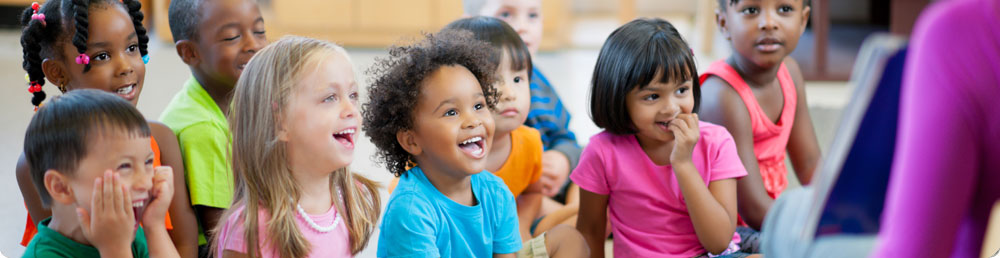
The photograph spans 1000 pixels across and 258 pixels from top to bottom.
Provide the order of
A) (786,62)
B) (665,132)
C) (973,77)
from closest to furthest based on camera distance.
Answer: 1. (973,77)
2. (665,132)
3. (786,62)

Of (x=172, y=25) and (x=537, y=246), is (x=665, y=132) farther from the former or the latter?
(x=172, y=25)

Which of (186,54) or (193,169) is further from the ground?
(186,54)

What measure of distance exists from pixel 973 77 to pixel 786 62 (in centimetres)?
140

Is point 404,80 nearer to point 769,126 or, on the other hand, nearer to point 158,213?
point 158,213

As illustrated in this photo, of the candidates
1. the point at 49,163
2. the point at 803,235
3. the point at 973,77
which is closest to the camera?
the point at 973,77

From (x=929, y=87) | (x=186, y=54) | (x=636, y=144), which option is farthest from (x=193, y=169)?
(x=929, y=87)

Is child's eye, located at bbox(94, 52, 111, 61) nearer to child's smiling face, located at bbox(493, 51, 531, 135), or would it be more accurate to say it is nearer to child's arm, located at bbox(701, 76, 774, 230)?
child's smiling face, located at bbox(493, 51, 531, 135)

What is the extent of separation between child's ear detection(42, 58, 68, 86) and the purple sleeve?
118cm

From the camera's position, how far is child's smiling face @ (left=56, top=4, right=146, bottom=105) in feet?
4.35

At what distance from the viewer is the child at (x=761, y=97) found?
5.45ft

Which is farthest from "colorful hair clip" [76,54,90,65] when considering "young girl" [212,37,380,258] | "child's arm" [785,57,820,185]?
"child's arm" [785,57,820,185]

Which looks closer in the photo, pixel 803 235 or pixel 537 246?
pixel 803 235

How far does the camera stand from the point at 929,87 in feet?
→ 1.83

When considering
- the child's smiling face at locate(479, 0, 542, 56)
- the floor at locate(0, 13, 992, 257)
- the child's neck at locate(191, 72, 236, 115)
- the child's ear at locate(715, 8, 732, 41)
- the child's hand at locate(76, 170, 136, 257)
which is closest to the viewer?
the child's hand at locate(76, 170, 136, 257)
